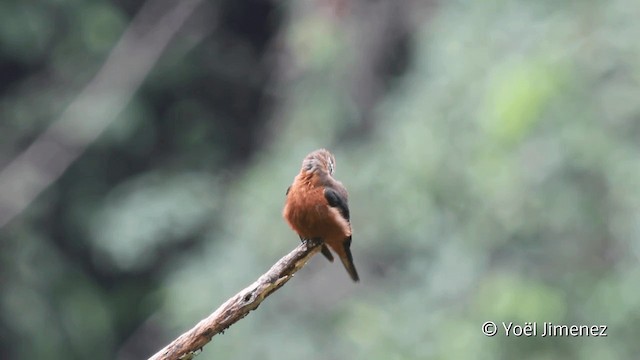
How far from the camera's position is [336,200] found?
4316 millimetres

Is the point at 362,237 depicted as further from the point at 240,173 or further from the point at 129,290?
the point at 129,290

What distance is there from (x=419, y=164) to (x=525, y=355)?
1.33m

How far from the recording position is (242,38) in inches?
498

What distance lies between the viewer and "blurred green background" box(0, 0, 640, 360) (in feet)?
24.7

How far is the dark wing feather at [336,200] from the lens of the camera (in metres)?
4.29

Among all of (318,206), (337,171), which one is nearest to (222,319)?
(318,206)

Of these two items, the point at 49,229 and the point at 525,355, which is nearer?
the point at 525,355

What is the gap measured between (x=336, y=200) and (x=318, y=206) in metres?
0.07

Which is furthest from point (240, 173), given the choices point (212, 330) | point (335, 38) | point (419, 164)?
point (212, 330)

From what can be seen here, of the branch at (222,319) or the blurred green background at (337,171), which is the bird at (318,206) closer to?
the branch at (222,319)

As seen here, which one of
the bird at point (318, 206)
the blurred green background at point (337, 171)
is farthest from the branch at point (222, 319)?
the blurred green background at point (337, 171)

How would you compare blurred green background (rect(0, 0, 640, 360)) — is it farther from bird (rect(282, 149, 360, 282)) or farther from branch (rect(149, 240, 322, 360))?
branch (rect(149, 240, 322, 360))

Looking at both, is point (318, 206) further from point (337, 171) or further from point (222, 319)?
point (337, 171)

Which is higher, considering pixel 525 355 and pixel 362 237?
pixel 362 237
